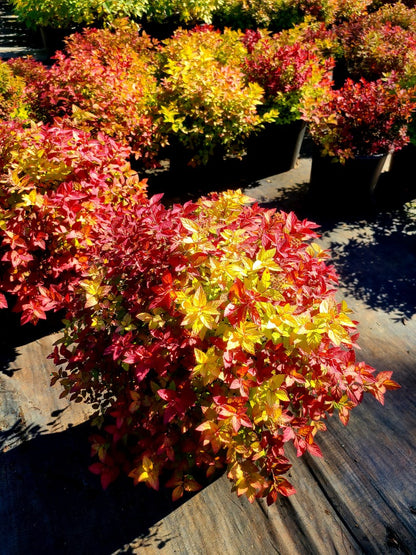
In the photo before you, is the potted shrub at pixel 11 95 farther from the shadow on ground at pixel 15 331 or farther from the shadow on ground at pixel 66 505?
the shadow on ground at pixel 66 505

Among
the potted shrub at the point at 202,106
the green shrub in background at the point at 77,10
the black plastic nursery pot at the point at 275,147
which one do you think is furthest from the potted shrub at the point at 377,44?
the green shrub in background at the point at 77,10

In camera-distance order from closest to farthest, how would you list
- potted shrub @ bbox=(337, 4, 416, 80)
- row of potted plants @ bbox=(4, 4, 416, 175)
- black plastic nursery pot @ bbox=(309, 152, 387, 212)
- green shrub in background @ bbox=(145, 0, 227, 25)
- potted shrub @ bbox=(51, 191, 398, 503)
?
potted shrub @ bbox=(51, 191, 398, 503) → row of potted plants @ bbox=(4, 4, 416, 175) → black plastic nursery pot @ bbox=(309, 152, 387, 212) → potted shrub @ bbox=(337, 4, 416, 80) → green shrub in background @ bbox=(145, 0, 227, 25)

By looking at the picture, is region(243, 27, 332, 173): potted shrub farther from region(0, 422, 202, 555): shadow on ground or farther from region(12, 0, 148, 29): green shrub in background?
region(0, 422, 202, 555): shadow on ground

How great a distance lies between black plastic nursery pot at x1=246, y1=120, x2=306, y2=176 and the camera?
5379mm

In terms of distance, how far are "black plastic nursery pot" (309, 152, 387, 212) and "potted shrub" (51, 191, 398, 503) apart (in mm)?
2981

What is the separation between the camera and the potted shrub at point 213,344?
1.61 m

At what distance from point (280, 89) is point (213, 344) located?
15.1 ft

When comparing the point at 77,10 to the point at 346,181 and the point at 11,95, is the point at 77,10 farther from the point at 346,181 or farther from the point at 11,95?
the point at 346,181

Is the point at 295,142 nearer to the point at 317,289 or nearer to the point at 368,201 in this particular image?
the point at 368,201

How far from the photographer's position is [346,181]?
473 centimetres

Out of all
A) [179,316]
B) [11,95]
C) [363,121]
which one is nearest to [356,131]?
[363,121]

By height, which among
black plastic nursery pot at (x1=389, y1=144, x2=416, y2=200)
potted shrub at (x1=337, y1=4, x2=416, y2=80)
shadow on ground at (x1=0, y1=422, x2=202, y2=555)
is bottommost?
shadow on ground at (x1=0, y1=422, x2=202, y2=555)

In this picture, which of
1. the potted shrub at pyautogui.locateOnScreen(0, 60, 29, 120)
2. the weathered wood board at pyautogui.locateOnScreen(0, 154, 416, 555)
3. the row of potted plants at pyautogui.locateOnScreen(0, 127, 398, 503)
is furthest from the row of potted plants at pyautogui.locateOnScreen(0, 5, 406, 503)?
the potted shrub at pyautogui.locateOnScreen(0, 60, 29, 120)

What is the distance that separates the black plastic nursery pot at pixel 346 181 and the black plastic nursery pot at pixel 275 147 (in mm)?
785
